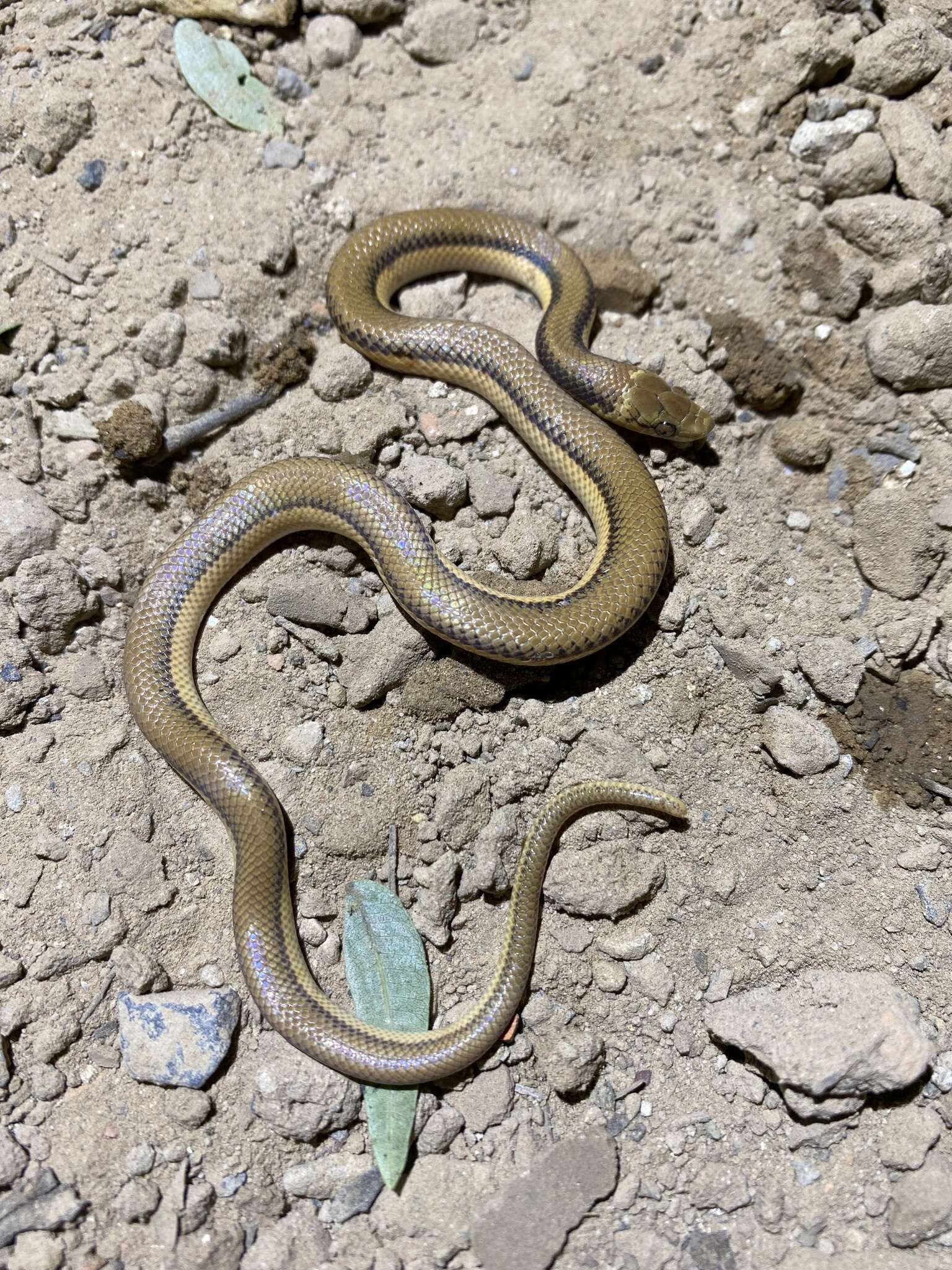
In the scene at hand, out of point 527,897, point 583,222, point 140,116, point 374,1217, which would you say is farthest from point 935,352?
point 374,1217

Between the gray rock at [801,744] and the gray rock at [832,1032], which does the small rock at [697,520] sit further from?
the gray rock at [832,1032]

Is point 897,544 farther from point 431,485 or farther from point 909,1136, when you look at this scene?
point 909,1136

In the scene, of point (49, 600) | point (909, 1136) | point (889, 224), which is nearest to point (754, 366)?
point (889, 224)

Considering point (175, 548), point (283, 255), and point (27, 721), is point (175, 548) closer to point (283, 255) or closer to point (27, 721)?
point (27, 721)

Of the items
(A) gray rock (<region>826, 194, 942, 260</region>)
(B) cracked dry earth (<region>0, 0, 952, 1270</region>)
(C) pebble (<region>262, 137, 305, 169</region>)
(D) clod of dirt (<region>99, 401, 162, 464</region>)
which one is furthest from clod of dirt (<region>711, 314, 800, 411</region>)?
(D) clod of dirt (<region>99, 401, 162, 464</region>)

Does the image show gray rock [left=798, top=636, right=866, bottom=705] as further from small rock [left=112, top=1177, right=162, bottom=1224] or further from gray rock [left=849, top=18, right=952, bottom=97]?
small rock [left=112, top=1177, right=162, bottom=1224]

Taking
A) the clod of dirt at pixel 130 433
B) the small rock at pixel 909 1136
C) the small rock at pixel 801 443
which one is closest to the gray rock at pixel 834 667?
the small rock at pixel 801 443

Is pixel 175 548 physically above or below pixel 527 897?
above
